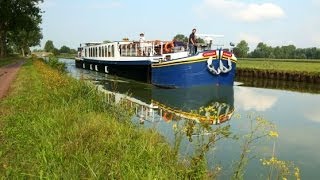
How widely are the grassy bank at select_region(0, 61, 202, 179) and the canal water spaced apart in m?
0.61

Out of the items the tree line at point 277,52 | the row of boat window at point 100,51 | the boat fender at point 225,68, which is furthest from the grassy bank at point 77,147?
the tree line at point 277,52

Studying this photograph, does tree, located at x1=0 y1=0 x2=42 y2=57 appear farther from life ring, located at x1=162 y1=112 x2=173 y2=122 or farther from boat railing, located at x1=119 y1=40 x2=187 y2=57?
life ring, located at x1=162 y1=112 x2=173 y2=122

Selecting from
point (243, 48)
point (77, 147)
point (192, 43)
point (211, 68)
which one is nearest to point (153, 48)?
point (192, 43)

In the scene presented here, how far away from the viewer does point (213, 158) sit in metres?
9.41

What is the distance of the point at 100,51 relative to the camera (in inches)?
1741

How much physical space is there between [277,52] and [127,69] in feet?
399

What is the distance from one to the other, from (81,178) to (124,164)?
0.77m

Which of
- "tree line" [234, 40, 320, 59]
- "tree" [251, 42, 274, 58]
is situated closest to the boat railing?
"tree line" [234, 40, 320, 59]

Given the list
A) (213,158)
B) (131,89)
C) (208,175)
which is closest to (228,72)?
(131,89)

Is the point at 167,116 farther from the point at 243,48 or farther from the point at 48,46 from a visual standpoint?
the point at 48,46

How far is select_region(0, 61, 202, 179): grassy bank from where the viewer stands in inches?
249

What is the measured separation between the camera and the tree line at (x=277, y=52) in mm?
128200

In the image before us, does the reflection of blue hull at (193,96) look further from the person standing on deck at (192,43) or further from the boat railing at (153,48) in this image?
the boat railing at (153,48)

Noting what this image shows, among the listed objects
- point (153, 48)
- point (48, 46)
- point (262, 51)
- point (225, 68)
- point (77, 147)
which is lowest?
point (77, 147)
